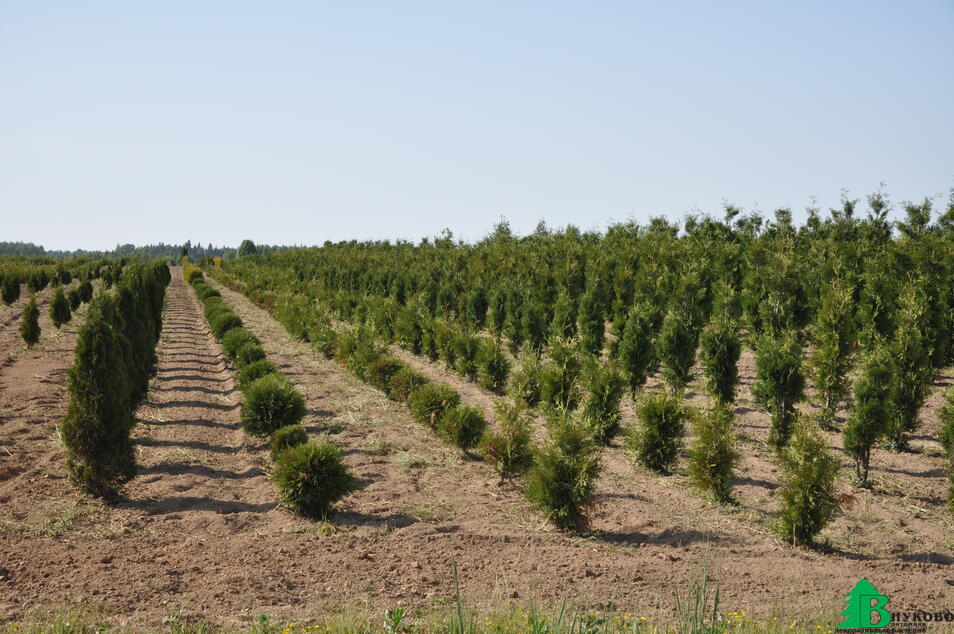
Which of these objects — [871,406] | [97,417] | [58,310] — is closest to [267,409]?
[97,417]

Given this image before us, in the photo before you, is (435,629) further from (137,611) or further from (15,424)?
(15,424)

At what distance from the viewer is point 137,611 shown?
211 inches

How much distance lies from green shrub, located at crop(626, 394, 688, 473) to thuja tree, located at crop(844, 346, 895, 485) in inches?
95.2

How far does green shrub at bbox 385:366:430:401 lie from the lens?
13867 millimetres

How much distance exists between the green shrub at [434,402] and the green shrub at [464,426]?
971mm

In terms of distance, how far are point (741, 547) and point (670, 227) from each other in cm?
3858

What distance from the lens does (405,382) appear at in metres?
14.0

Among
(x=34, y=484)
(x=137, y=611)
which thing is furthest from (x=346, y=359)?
(x=137, y=611)

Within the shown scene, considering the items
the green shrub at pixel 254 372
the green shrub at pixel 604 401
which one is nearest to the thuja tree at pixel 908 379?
the green shrub at pixel 604 401

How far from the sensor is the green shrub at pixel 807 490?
23.3 feet

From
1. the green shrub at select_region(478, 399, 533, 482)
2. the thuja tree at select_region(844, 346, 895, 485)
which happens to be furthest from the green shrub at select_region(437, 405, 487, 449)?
the thuja tree at select_region(844, 346, 895, 485)

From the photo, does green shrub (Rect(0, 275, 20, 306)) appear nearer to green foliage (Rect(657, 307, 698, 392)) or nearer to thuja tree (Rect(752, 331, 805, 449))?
green foliage (Rect(657, 307, 698, 392))

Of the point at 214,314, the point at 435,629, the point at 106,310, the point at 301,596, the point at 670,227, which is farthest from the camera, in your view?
the point at 670,227

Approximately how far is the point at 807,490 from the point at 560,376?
17.6ft
